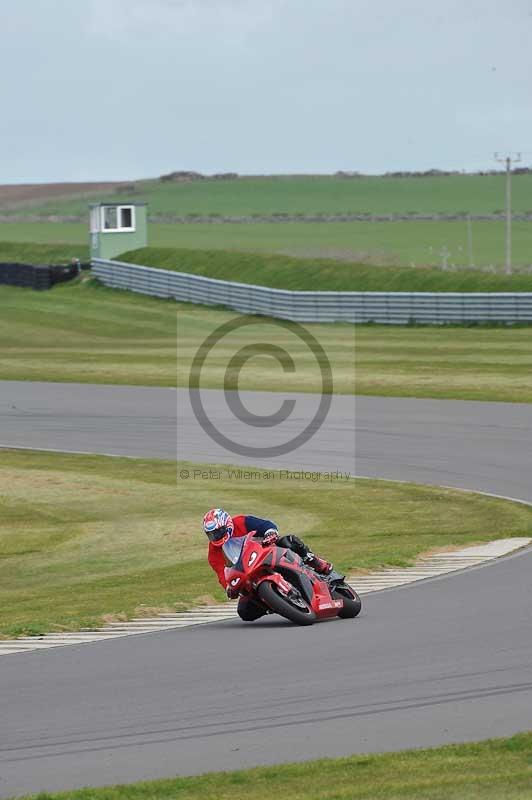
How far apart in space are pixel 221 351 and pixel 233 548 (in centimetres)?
3605

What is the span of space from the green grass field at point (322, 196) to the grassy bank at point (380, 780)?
405ft

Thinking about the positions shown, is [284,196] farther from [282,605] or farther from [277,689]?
[277,689]

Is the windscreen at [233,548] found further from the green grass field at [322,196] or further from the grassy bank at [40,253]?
the green grass field at [322,196]

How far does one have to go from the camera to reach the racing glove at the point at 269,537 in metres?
13.8

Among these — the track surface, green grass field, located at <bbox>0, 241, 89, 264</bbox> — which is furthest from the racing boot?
green grass field, located at <bbox>0, 241, 89, 264</bbox>

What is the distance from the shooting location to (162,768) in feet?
29.7

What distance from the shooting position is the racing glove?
1376 centimetres

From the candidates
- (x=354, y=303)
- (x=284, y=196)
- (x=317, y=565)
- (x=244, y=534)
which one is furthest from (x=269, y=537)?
(x=284, y=196)

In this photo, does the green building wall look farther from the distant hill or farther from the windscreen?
the windscreen

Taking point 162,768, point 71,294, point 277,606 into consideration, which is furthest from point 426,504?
point 71,294

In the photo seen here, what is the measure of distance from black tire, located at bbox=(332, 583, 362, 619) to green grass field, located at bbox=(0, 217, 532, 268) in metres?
57.9

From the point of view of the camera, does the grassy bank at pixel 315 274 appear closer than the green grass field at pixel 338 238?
Yes

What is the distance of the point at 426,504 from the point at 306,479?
3.81m

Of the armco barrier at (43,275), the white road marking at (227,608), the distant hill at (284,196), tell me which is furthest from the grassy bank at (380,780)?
the distant hill at (284,196)
